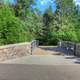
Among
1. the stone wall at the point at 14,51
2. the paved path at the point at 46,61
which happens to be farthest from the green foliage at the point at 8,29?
the paved path at the point at 46,61

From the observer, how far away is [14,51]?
66.4 ft

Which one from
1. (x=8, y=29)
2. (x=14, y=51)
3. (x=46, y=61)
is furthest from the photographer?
(x=8, y=29)

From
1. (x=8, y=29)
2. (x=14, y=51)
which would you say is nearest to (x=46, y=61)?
(x=14, y=51)

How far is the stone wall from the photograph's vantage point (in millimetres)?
18141

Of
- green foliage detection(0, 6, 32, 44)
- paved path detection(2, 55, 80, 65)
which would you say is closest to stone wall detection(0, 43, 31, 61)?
paved path detection(2, 55, 80, 65)

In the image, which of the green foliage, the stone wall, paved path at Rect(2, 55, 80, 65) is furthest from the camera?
the green foliage

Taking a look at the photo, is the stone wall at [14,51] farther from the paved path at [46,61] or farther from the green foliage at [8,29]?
the green foliage at [8,29]

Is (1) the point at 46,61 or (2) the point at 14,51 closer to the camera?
(1) the point at 46,61

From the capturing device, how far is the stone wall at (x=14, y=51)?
18.1 m

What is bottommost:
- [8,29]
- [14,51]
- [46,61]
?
[46,61]

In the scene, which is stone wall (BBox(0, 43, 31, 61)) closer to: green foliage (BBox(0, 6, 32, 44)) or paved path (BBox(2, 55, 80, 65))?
paved path (BBox(2, 55, 80, 65))

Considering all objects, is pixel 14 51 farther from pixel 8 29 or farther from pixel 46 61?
pixel 8 29

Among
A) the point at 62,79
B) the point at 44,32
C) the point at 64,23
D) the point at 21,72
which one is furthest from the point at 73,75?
the point at 64,23

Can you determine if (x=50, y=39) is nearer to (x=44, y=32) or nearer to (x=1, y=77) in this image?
(x=44, y=32)
